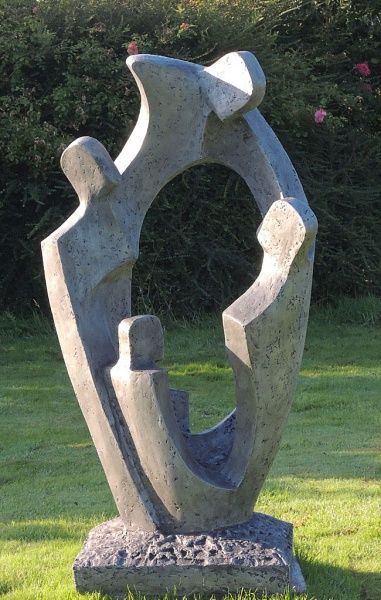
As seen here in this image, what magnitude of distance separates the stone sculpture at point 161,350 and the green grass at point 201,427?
1.16ft

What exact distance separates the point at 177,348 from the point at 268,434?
5687mm

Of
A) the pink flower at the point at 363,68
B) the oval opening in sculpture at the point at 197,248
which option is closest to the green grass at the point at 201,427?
the oval opening in sculpture at the point at 197,248

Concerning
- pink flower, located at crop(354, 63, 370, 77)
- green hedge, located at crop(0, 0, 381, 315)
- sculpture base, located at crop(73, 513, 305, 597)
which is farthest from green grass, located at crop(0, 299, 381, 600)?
pink flower, located at crop(354, 63, 370, 77)

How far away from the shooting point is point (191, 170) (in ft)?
34.1

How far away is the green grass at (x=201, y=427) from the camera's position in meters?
4.94

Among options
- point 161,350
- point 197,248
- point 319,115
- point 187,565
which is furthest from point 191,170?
point 187,565

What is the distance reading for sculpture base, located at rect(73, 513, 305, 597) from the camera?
168 inches

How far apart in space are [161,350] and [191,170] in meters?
6.24

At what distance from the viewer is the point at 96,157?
4.38 metres

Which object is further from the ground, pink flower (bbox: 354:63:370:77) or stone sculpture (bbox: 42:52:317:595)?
stone sculpture (bbox: 42:52:317:595)

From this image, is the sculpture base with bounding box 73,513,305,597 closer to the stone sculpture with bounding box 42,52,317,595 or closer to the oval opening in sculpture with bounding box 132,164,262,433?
the stone sculpture with bounding box 42,52,317,595

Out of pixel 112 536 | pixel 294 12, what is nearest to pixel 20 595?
pixel 112 536

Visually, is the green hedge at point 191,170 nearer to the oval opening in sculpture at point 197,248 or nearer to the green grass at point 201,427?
the oval opening in sculpture at point 197,248

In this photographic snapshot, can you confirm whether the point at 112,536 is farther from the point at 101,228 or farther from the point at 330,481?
the point at 330,481
